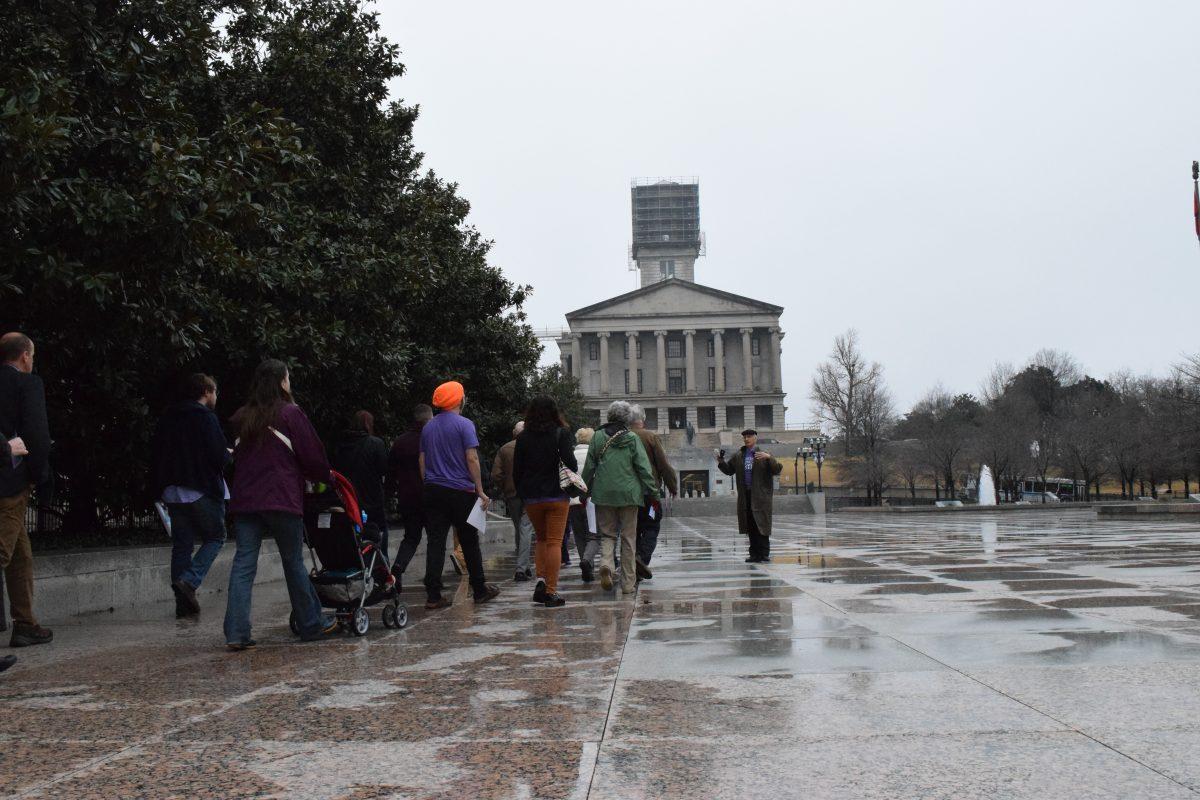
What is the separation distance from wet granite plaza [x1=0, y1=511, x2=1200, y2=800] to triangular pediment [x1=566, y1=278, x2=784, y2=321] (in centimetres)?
10556

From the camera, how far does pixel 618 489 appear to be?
1019 centimetres

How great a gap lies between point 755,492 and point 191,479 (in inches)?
310

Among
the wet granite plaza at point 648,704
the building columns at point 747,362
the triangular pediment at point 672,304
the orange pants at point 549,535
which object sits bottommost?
the wet granite plaza at point 648,704

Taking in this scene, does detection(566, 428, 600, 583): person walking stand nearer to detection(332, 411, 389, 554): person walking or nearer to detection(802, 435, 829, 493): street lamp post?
detection(332, 411, 389, 554): person walking

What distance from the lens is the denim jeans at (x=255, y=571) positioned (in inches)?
275

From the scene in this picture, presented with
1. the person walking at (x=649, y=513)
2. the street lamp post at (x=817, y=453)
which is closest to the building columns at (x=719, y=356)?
the street lamp post at (x=817, y=453)

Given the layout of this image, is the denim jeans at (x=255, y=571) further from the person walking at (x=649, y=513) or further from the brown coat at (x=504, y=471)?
the brown coat at (x=504, y=471)

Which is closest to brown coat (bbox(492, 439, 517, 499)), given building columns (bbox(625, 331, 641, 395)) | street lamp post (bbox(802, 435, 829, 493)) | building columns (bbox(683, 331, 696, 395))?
street lamp post (bbox(802, 435, 829, 493))

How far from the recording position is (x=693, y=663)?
581 cm

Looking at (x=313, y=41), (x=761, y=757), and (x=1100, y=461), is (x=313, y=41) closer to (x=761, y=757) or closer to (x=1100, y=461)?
(x=761, y=757)

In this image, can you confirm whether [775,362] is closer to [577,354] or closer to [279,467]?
[577,354]

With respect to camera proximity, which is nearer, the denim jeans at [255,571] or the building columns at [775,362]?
the denim jeans at [255,571]

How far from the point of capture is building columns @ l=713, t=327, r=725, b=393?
114 metres

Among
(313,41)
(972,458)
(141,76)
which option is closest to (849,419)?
(972,458)
